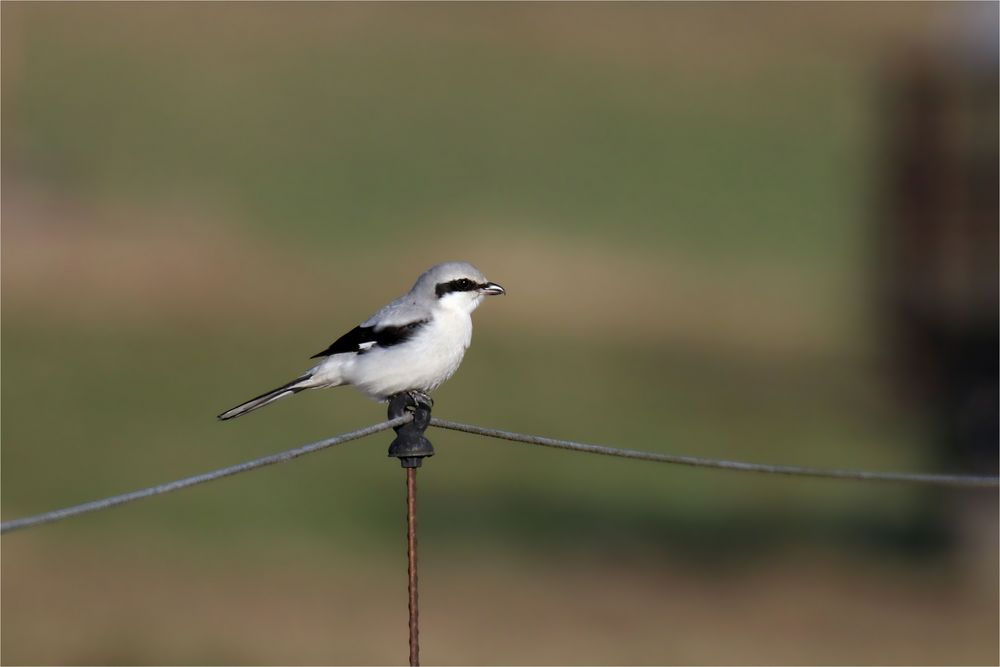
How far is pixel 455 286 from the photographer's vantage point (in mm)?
6465

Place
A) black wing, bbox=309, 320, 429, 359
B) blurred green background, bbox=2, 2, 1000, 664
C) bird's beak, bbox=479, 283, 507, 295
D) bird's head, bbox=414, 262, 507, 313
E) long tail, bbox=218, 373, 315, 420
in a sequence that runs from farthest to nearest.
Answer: blurred green background, bbox=2, 2, 1000, 664
bird's beak, bbox=479, 283, 507, 295
bird's head, bbox=414, 262, 507, 313
black wing, bbox=309, 320, 429, 359
long tail, bbox=218, 373, 315, 420

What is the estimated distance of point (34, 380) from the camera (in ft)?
79.3

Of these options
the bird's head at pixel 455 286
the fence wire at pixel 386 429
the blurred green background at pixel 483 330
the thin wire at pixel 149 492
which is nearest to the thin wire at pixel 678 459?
the fence wire at pixel 386 429

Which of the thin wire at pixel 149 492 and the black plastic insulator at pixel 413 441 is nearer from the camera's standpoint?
the thin wire at pixel 149 492

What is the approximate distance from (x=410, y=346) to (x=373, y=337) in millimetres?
240

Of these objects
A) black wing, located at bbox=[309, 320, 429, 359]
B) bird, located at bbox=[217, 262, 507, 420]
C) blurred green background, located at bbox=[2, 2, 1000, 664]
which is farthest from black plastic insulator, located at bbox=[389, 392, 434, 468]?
blurred green background, located at bbox=[2, 2, 1000, 664]

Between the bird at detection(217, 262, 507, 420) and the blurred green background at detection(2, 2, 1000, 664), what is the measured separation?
612 cm

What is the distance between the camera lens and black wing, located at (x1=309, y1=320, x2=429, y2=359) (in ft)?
20.3

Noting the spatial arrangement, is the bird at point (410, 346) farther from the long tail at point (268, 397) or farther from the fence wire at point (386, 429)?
the fence wire at point (386, 429)

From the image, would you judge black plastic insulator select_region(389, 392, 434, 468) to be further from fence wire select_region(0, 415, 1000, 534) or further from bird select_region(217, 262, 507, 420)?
bird select_region(217, 262, 507, 420)

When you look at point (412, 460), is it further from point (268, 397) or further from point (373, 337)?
point (373, 337)

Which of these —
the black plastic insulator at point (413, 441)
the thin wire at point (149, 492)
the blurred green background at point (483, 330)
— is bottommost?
the thin wire at point (149, 492)

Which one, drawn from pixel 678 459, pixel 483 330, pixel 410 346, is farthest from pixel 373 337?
pixel 483 330

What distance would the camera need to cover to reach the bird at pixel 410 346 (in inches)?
239
